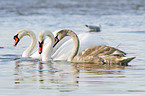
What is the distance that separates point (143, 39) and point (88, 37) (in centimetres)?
555

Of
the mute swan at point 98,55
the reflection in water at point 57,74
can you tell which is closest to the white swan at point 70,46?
→ the mute swan at point 98,55

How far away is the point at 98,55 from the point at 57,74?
2.18m

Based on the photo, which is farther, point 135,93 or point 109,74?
point 109,74

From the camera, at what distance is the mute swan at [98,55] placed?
1255 centimetres

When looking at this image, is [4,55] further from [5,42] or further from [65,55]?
[5,42]

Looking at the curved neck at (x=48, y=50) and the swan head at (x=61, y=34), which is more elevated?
the swan head at (x=61, y=34)

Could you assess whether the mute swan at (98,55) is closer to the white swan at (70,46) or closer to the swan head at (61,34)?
the swan head at (61,34)

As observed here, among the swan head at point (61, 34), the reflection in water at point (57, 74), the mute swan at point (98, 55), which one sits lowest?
the reflection in water at point (57, 74)

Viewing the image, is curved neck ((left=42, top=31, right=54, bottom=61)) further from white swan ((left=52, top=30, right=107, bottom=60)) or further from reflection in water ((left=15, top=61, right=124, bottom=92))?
reflection in water ((left=15, top=61, right=124, bottom=92))

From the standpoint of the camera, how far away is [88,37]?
561 inches

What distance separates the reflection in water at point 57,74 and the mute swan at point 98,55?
0.30 metres

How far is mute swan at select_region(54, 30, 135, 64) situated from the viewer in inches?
494

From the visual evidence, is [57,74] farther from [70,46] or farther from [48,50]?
[70,46]

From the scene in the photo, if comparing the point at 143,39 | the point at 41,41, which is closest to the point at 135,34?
the point at 143,39
